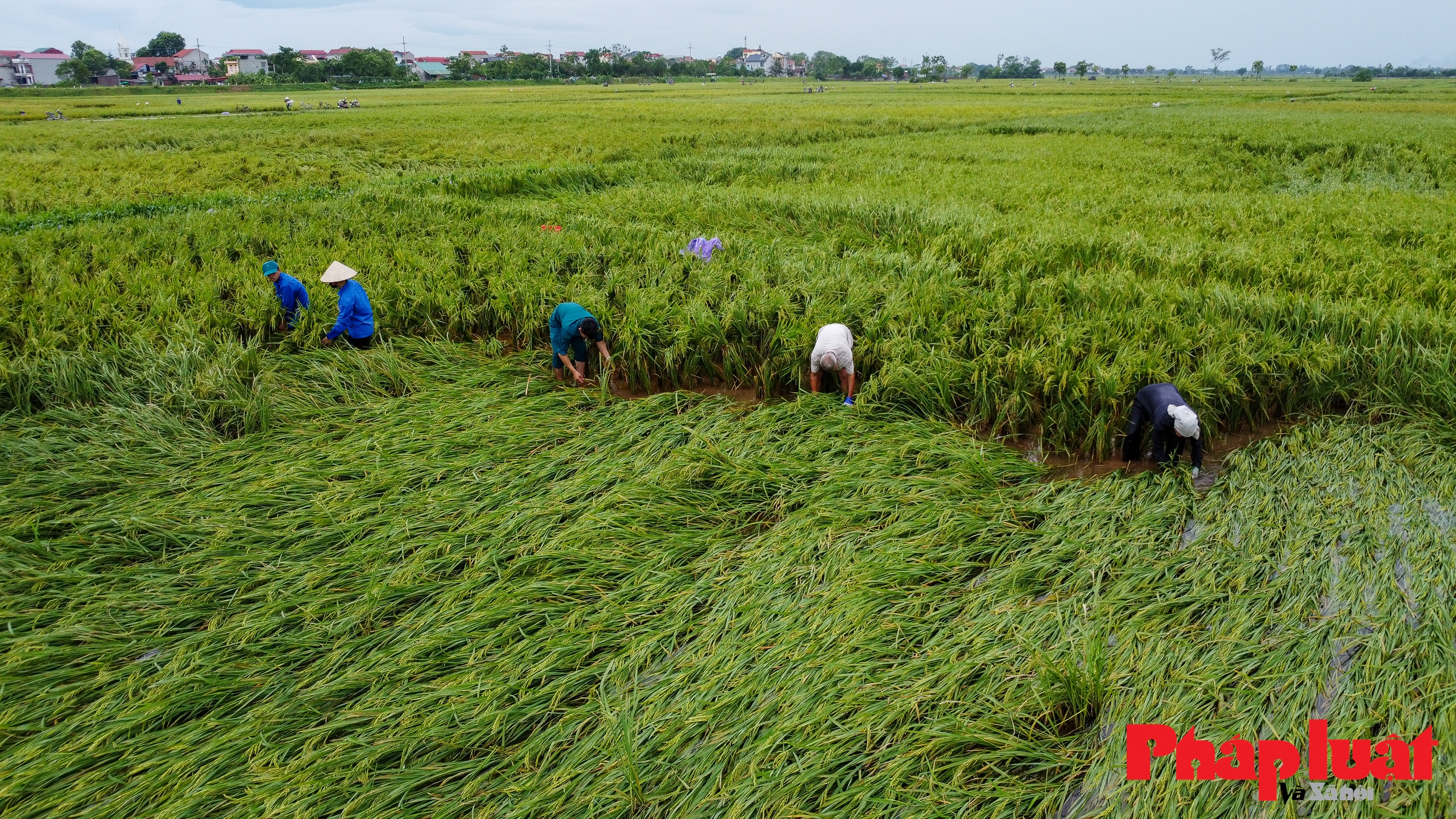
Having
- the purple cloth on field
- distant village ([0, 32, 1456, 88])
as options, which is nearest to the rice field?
the purple cloth on field

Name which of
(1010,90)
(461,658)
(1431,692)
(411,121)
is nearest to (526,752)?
(461,658)

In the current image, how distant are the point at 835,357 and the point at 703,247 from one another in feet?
10.4

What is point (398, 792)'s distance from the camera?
2412mm

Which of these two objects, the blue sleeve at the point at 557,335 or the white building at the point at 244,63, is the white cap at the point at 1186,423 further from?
the white building at the point at 244,63

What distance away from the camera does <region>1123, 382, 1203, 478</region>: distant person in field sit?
3803 millimetres

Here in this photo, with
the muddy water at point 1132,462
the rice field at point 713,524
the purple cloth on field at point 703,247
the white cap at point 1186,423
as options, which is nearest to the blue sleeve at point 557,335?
the rice field at point 713,524

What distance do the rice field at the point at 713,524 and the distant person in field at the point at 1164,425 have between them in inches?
8.5

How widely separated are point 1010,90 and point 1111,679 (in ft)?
191

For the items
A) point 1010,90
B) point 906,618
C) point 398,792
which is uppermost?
point 1010,90

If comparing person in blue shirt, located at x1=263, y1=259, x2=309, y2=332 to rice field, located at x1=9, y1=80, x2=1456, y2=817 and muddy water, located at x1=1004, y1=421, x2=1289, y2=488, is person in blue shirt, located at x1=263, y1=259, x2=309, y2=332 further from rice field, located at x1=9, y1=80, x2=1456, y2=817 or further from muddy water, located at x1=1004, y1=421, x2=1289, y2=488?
muddy water, located at x1=1004, y1=421, x2=1289, y2=488

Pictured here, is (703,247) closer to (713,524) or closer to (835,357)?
(835,357)

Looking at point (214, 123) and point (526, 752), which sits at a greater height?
point (214, 123)

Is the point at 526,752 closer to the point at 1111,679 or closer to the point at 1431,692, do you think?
the point at 1111,679

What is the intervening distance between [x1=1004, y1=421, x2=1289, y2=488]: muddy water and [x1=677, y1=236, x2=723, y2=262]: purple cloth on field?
12.5 ft
